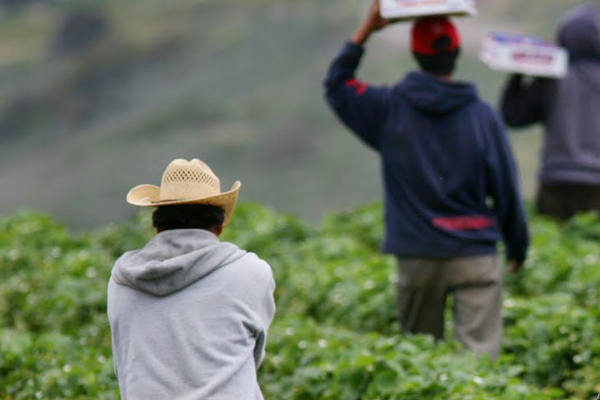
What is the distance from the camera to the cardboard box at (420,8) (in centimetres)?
556

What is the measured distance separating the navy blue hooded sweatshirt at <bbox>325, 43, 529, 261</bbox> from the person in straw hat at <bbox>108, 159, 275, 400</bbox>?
7.51 ft

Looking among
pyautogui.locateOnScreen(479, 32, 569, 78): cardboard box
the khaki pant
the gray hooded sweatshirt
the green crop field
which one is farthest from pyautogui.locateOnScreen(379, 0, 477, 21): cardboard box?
pyautogui.locateOnScreen(479, 32, 569, 78): cardboard box

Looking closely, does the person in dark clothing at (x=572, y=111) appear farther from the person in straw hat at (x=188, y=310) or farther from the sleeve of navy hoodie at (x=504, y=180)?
the person in straw hat at (x=188, y=310)

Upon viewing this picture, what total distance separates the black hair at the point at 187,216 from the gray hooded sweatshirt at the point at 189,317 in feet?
0.16

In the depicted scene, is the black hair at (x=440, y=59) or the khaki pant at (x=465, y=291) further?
the khaki pant at (x=465, y=291)

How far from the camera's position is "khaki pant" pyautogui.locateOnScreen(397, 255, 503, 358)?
586cm

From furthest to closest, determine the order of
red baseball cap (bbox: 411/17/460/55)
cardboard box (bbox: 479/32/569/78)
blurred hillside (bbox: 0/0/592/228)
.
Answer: blurred hillside (bbox: 0/0/592/228) < cardboard box (bbox: 479/32/569/78) < red baseball cap (bbox: 411/17/460/55)

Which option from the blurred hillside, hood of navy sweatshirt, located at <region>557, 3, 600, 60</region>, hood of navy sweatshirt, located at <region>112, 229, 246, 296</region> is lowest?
the blurred hillside

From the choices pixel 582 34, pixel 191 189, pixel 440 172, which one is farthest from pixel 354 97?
pixel 582 34

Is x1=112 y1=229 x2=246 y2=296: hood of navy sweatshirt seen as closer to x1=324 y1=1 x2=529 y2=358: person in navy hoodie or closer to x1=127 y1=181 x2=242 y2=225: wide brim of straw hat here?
x1=127 y1=181 x2=242 y2=225: wide brim of straw hat

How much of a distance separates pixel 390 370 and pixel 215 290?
1.93 metres

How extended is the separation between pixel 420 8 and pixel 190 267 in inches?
98.0

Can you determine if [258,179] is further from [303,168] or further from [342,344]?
[342,344]

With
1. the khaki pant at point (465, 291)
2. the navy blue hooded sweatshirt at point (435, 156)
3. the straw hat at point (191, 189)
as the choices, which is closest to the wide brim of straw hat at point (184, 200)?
the straw hat at point (191, 189)
